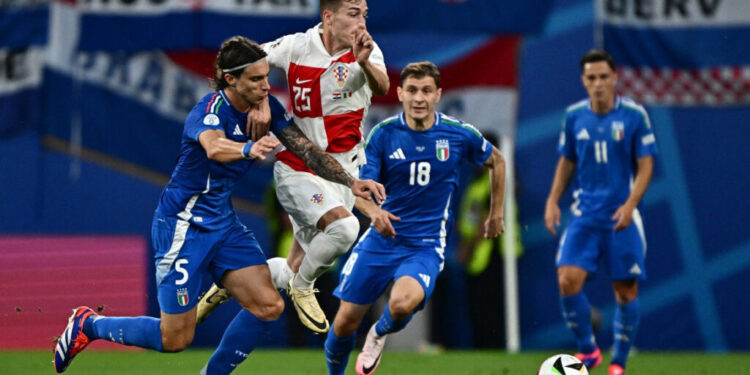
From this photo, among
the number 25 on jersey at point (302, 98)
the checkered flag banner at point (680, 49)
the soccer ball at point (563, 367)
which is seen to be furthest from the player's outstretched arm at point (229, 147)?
the checkered flag banner at point (680, 49)

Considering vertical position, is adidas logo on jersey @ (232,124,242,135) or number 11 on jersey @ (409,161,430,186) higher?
adidas logo on jersey @ (232,124,242,135)

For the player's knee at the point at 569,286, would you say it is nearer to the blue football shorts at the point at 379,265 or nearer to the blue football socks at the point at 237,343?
the blue football shorts at the point at 379,265

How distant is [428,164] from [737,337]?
705cm

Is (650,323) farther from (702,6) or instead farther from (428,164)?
(428,164)

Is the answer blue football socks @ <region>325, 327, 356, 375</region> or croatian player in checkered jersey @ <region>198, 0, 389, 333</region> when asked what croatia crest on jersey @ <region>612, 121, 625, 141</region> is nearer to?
croatian player in checkered jersey @ <region>198, 0, 389, 333</region>

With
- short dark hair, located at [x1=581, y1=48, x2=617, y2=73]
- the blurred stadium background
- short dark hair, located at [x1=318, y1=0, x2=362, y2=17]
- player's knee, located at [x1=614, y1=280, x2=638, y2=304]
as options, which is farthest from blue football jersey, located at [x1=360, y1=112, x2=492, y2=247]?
the blurred stadium background

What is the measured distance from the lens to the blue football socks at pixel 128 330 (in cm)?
666

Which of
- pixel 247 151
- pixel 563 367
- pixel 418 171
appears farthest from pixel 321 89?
pixel 563 367

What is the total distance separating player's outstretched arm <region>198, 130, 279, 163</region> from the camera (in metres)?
5.74

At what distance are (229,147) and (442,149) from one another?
2156 millimetres

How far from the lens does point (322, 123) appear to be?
6977 millimetres

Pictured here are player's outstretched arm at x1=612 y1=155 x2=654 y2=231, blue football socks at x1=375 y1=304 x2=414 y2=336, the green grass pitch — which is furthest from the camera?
the green grass pitch

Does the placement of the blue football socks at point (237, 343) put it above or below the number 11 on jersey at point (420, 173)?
below

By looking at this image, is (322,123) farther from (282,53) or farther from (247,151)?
(247,151)
